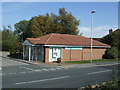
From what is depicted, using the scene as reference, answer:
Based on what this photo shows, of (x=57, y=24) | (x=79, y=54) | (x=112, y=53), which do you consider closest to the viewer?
(x=79, y=54)

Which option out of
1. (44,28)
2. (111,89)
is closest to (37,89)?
(111,89)

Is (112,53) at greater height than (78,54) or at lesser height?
greater

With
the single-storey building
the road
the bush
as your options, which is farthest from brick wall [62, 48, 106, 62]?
the road

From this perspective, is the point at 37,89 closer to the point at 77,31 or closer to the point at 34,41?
the point at 34,41

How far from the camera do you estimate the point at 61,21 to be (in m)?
53.2

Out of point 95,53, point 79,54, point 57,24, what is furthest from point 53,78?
point 57,24

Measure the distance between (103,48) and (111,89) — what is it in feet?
95.9

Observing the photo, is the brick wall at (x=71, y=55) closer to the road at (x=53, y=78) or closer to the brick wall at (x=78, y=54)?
the brick wall at (x=78, y=54)

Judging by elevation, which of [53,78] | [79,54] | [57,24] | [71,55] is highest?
[57,24]

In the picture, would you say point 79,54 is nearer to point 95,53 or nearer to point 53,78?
point 95,53

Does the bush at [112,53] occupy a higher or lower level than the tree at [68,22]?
lower

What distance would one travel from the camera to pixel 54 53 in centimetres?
2814

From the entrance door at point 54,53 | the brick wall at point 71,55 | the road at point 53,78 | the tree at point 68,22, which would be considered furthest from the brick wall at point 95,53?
the tree at point 68,22

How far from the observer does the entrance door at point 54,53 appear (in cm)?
2803
